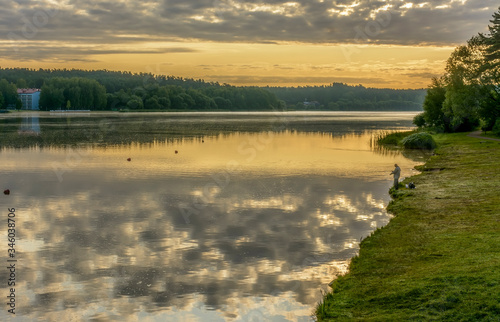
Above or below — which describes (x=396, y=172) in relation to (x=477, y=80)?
below

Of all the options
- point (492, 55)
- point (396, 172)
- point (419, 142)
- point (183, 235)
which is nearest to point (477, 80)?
point (492, 55)

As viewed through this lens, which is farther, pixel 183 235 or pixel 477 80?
pixel 477 80

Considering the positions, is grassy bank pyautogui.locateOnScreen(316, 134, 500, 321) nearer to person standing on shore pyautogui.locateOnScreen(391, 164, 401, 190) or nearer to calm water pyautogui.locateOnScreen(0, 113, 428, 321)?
calm water pyautogui.locateOnScreen(0, 113, 428, 321)

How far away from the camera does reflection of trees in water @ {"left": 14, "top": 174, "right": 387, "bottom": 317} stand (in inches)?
672

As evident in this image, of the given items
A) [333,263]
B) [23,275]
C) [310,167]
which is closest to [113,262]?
[23,275]

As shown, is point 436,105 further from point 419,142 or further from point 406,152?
point 406,152

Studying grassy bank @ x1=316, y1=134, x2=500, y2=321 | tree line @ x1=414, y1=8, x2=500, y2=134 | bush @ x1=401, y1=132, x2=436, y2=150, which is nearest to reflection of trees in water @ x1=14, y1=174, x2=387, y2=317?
grassy bank @ x1=316, y1=134, x2=500, y2=321

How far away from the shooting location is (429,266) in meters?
17.4

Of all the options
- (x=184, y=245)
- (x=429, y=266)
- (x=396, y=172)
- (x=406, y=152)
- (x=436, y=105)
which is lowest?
(x=184, y=245)

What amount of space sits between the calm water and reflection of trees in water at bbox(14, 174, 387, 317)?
6 centimetres

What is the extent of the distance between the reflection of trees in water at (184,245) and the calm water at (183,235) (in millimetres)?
61

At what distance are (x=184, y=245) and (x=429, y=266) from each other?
1048 centimetres

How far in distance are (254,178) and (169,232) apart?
18.5 m

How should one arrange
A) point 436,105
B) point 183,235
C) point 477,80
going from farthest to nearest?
1. point 436,105
2. point 477,80
3. point 183,235
